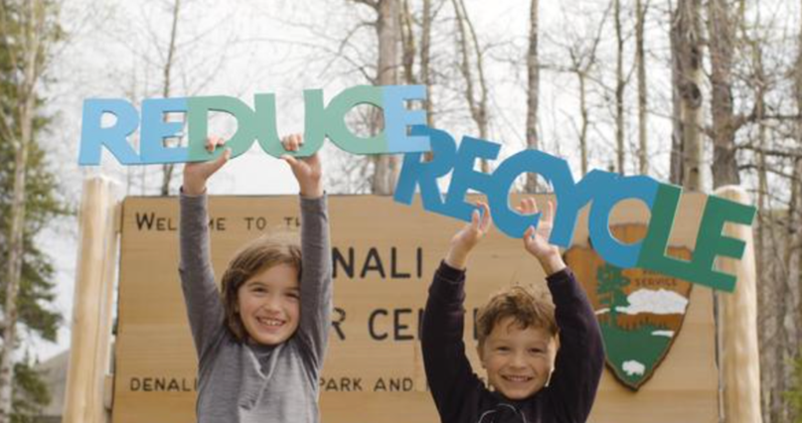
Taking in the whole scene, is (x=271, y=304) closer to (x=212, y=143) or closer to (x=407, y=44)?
(x=212, y=143)

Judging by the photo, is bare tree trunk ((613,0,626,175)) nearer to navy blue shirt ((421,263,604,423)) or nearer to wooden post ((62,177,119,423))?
wooden post ((62,177,119,423))

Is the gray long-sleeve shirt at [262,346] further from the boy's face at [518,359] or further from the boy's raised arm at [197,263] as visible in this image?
the boy's face at [518,359]

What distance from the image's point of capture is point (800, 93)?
9.09m

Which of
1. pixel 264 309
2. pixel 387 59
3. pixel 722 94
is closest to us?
pixel 264 309

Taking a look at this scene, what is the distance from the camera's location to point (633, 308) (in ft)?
13.7

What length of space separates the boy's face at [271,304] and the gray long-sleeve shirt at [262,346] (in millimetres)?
27

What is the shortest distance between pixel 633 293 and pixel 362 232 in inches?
47.0

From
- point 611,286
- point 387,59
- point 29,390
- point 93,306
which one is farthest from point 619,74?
point 29,390

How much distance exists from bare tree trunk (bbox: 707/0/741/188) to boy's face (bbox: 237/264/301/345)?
251 inches

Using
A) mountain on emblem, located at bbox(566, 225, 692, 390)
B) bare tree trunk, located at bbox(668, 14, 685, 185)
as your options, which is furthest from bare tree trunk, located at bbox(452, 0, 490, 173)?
mountain on emblem, located at bbox(566, 225, 692, 390)

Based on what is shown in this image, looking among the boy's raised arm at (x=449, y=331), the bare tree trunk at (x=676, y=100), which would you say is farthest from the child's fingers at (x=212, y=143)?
the bare tree trunk at (x=676, y=100)

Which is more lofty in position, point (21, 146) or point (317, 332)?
point (21, 146)

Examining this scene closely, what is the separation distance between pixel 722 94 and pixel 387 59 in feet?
11.0

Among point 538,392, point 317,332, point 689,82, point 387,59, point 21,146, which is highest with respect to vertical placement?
point 387,59
